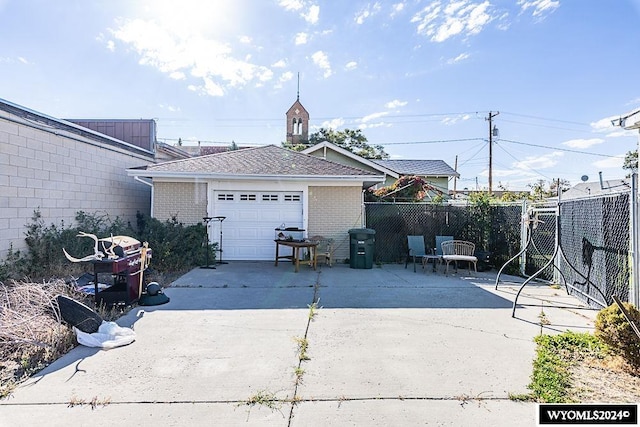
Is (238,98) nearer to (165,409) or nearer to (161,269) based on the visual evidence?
(161,269)

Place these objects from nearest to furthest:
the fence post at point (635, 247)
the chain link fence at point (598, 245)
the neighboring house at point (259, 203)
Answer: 1. the fence post at point (635, 247)
2. the chain link fence at point (598, 245)
3. the neighboring house at point (259, 203)

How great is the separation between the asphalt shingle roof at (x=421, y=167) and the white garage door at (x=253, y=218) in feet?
44.4

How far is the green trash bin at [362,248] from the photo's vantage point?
29.7 feet

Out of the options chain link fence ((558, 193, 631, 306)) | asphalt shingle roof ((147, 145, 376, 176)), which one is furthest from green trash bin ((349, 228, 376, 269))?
chain link fence ((558, 193, 631, 306))

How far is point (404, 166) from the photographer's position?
23312 mm

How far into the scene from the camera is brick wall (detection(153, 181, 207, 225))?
32.6 ft

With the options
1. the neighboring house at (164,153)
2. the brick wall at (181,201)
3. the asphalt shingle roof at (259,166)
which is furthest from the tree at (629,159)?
the neighboring house at (164,153)

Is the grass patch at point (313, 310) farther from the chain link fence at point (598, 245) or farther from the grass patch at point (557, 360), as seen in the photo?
the chain link fence at point (598, 245)

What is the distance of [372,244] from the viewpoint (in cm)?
918

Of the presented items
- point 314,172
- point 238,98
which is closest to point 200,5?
point 314,172

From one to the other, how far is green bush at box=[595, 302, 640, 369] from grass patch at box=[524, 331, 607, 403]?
235mm

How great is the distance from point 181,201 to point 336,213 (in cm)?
444

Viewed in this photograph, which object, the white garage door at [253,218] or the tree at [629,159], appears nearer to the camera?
the white garage door at [253,218]

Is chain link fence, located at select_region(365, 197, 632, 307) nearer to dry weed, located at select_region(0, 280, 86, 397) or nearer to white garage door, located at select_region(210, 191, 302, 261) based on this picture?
white garage door, located at select_region(210, 191, 302, 261)
